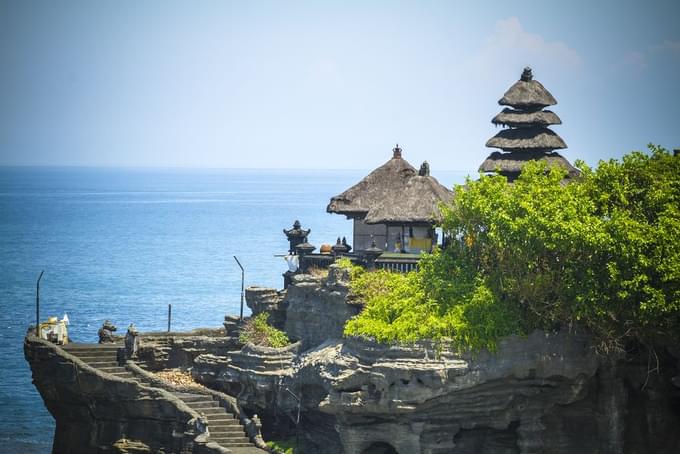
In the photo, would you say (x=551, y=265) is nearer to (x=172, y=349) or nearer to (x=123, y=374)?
(x=123, y=374)

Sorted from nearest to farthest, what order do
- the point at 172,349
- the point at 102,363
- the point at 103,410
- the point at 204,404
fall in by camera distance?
the point at 204,404 < the point at 103,410 < the point at 102,363 < the point at 172,349

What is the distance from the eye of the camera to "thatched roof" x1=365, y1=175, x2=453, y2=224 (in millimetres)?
59938

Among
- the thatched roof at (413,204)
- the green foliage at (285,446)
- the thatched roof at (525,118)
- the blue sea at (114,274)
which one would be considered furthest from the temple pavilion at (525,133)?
the blue sea at (114,274)

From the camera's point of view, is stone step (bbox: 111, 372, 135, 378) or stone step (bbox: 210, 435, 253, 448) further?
stone step (bbox: 111, 372, 135, 378)

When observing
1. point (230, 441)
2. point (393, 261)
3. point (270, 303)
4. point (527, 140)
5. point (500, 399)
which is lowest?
point (230, 441)

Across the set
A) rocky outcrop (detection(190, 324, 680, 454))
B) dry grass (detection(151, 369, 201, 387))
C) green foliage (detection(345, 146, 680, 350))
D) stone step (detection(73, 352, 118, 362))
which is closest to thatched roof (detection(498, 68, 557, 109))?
green foliage (detection(345, 146, 680, 350))

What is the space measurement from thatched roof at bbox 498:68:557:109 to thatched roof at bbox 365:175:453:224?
5009mm

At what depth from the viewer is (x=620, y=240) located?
48.3 m

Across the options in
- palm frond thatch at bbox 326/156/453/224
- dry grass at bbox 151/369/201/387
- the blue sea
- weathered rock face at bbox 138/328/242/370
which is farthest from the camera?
the blue sea

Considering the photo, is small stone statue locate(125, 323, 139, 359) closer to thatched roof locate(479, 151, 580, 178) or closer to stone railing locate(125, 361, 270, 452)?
stone railing locate(125, 361, 270, 452)

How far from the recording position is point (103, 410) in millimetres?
59469

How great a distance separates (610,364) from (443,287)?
6881mm

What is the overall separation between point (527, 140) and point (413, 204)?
Result: 19.4 ft

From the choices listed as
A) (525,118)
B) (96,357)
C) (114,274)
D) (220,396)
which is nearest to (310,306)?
(220,396)
